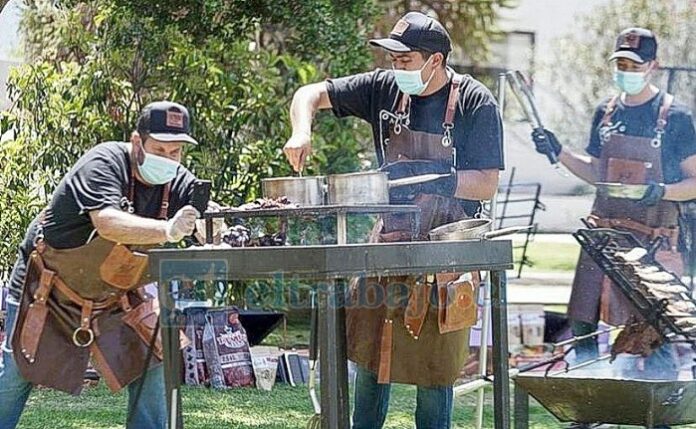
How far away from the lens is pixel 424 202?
3.80 meters

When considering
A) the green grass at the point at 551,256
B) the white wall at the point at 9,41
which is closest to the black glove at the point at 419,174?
the white wall at the point at 9,41

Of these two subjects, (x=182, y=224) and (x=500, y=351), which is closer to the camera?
(x=182, y=224)

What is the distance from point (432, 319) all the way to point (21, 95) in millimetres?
2143

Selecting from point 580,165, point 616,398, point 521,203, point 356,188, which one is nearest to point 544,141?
point 580,165

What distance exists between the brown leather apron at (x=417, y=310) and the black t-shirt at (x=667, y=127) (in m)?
1.51

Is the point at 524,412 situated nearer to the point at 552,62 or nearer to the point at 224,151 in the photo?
the point at 224,151

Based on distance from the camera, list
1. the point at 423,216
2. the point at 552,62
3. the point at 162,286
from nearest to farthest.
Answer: the point at 162,286 → the point at 423,216 → the point at 552,62

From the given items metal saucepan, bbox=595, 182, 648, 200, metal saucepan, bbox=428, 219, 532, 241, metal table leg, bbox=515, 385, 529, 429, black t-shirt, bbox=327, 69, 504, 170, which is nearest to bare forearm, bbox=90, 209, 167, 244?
metal saucepan, bbox=428, 219, 532, 241

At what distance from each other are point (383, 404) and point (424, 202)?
0.67 meters

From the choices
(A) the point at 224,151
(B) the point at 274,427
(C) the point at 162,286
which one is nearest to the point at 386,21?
(A) the point at 224,151

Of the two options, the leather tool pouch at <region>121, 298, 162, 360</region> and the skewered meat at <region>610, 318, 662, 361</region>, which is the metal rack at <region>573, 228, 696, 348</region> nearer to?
the skewered meat at <region>610, 318, 662, 361</region>

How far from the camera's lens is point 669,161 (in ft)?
17.1

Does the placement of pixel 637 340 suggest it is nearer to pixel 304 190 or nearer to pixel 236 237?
pixel 304 190

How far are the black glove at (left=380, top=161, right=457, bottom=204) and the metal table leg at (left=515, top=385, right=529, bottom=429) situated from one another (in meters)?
0.67
